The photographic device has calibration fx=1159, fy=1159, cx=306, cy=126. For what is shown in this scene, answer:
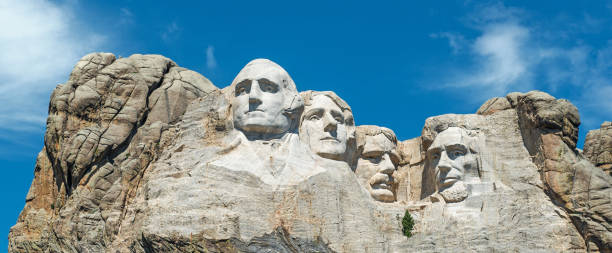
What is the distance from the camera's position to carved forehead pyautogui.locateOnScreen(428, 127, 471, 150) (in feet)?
80.9

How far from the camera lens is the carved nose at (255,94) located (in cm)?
2331

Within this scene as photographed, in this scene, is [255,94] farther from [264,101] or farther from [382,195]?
[382,195]

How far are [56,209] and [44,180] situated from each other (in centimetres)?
98

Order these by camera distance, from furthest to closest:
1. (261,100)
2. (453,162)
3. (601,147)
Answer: (601,147), (453,162), (261,100)

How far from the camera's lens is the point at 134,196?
2345 centimetres

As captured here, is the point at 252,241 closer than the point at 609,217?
Yes

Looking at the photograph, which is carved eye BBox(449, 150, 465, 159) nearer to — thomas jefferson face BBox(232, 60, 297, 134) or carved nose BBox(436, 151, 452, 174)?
carved nose BBox(436, 151, 452, 174)

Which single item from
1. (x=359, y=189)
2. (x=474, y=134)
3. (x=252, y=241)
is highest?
(x=474, y=134)

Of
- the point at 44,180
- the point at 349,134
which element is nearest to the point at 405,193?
the point at 349,134

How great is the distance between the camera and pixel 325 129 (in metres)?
24.4

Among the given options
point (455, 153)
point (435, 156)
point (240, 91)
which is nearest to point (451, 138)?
point (455, 153)

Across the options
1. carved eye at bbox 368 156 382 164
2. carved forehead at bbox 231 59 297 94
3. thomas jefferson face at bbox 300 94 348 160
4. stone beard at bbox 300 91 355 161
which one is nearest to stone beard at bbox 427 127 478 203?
carved eye at bbox 368 156 382 164

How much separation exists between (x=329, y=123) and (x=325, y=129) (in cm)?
15

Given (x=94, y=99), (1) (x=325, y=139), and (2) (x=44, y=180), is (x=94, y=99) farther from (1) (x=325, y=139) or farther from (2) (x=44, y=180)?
(1) (x=325, y=139)
